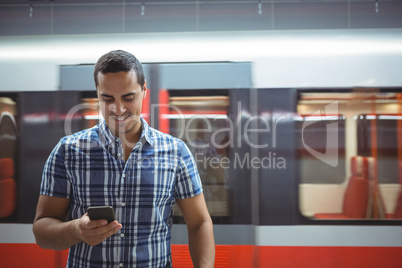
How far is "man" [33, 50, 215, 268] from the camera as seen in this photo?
137 centimetres

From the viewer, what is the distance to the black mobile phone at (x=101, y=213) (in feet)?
3.89

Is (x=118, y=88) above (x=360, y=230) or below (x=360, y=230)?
above

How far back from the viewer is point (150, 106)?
2.79 m

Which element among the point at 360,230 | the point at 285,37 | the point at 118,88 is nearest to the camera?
the point at 118,88

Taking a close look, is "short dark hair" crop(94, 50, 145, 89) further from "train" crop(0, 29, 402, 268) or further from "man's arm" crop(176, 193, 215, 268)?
"train" crop(0, 29, 402, 268)

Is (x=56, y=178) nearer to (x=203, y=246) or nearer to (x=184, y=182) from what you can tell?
(x=184, y=182)

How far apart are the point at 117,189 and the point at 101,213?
0.72 ft

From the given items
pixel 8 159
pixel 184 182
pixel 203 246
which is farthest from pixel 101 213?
pixel 8 159

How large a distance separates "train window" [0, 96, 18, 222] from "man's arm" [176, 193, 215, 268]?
207cm

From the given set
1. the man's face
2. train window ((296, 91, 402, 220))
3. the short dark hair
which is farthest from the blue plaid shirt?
train window ((296, 91, 402, 220))

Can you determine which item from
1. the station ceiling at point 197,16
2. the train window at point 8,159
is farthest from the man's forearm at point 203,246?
the train window at point 8,159

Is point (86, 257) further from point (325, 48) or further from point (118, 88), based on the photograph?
point (325, 48)

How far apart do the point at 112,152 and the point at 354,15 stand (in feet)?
8.81

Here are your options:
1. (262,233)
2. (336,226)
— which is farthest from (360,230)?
(262,233)
